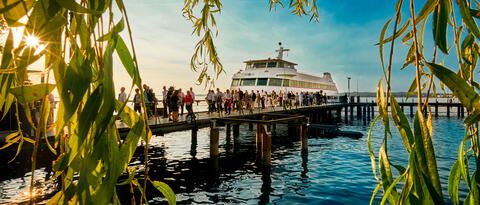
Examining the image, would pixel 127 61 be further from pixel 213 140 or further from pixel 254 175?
pixel 213 140

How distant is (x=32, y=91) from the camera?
88 cm

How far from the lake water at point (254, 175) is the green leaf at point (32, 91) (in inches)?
301

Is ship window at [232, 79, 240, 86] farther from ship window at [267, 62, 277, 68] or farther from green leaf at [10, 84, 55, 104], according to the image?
green leaf at [10, 84, 55, 104]

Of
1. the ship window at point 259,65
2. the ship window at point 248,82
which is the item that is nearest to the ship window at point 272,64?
the ship window at point 259,65

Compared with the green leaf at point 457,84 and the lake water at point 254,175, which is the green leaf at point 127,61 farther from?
the lake water at point 254,175

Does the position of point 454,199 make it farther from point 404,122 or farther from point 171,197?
point 171,197

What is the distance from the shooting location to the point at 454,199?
47.7 inches

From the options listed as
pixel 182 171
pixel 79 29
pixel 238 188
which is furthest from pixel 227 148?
pixel 79 29

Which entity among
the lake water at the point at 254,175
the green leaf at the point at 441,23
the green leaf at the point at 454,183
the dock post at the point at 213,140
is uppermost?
the green leaf at the point at 441,23

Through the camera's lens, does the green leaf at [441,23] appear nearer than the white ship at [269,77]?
Yes

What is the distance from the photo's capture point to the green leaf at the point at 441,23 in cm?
95

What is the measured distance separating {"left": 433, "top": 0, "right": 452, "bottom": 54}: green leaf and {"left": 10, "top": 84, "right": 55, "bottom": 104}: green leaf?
114 centimetres

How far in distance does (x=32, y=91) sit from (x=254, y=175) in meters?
11.5

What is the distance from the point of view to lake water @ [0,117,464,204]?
29.8 ft
